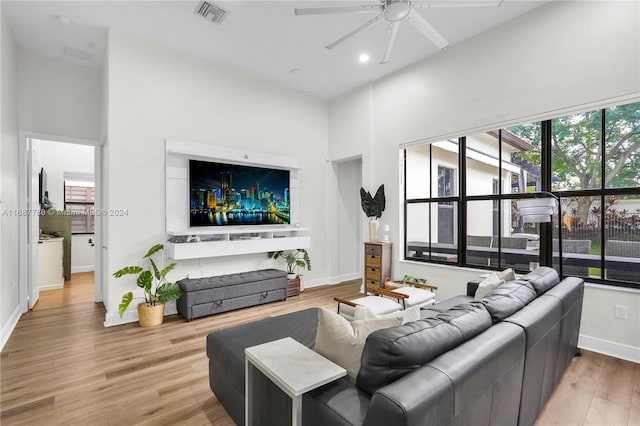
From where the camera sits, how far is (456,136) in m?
4.32

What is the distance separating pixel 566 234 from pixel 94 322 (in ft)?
18.6

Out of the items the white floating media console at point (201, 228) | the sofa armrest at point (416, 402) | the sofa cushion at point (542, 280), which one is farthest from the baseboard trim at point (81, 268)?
the sofa cushion at point (542, 280)

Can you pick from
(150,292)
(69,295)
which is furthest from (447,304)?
(69,295)

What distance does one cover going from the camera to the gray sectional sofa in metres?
1.09

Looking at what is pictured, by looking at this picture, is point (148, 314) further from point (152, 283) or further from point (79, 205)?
point (79, 205)

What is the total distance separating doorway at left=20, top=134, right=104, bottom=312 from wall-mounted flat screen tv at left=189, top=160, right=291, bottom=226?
1.53 metres

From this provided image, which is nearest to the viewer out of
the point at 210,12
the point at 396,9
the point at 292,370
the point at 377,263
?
the point at 292,370

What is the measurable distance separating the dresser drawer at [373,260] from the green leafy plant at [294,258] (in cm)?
105

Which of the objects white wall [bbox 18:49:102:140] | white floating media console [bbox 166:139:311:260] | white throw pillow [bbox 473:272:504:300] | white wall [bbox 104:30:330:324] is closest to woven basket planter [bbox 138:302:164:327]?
white wall [bbox 104:30:330:324]

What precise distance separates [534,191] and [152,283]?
4.87m

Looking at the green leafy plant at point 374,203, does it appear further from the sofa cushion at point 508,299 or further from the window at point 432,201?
the sofa cushion at point 508,299

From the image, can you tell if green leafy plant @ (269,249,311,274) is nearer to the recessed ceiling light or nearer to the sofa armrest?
the recessed ceiling light

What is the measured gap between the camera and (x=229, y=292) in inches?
166

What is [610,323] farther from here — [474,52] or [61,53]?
[61,53]
